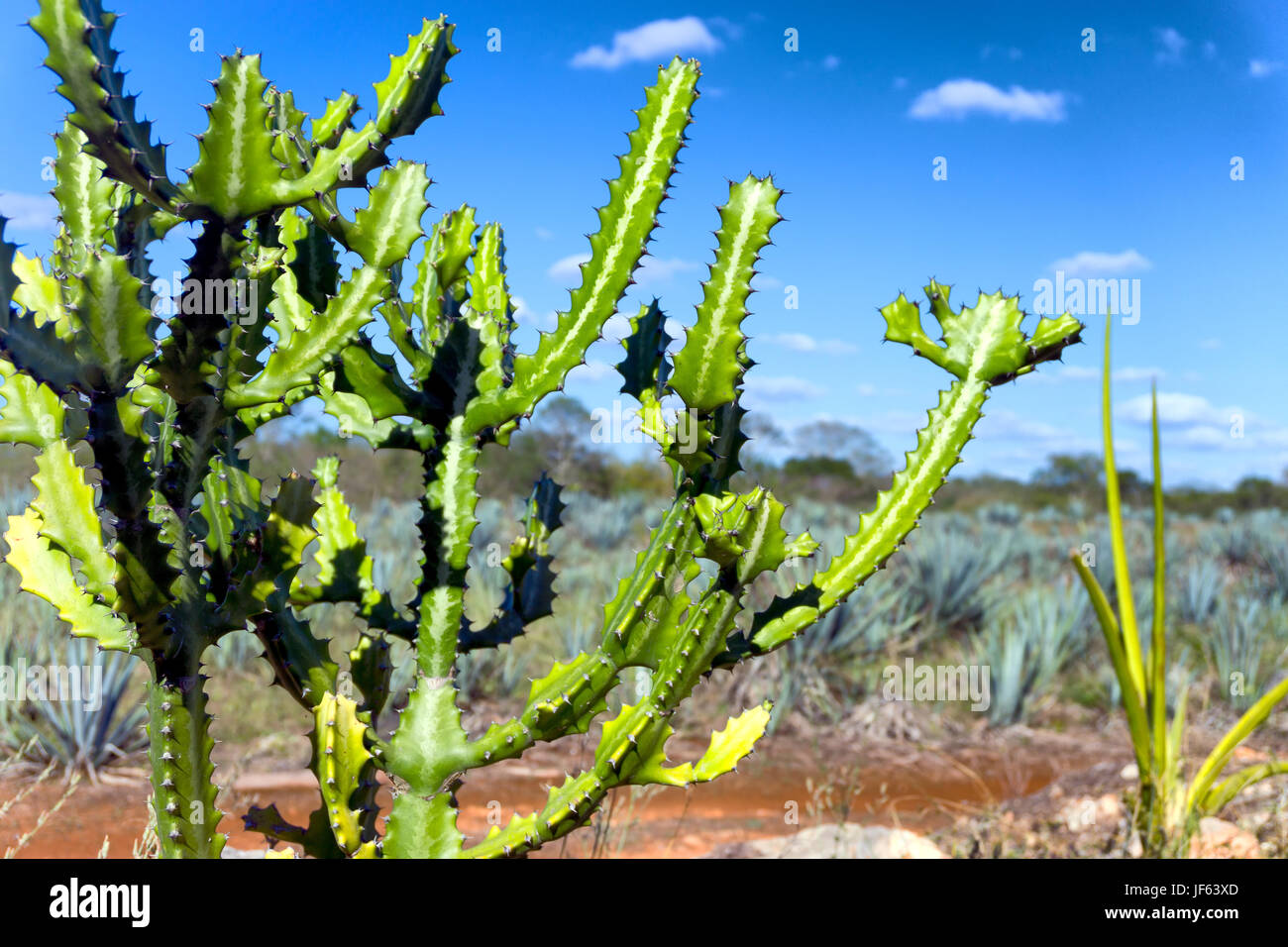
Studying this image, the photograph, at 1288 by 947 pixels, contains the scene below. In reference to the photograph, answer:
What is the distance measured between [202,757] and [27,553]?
1.73ft

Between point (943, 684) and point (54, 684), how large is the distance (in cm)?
566

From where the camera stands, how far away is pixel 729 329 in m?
1.81

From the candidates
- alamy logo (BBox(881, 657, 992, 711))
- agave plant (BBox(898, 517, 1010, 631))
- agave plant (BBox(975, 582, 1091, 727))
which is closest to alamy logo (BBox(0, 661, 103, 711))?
alamy logo (BBox(881, 657, 992, 711))

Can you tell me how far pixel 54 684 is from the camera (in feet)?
18.0

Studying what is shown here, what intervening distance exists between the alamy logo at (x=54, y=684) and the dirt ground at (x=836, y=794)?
46cm

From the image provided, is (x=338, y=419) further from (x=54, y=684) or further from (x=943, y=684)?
(x=943, y=684)

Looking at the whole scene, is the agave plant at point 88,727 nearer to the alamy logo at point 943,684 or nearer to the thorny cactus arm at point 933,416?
the thorny cactus arm at point 933,416

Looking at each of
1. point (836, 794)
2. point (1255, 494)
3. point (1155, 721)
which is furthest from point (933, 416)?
point (1255, 494)
